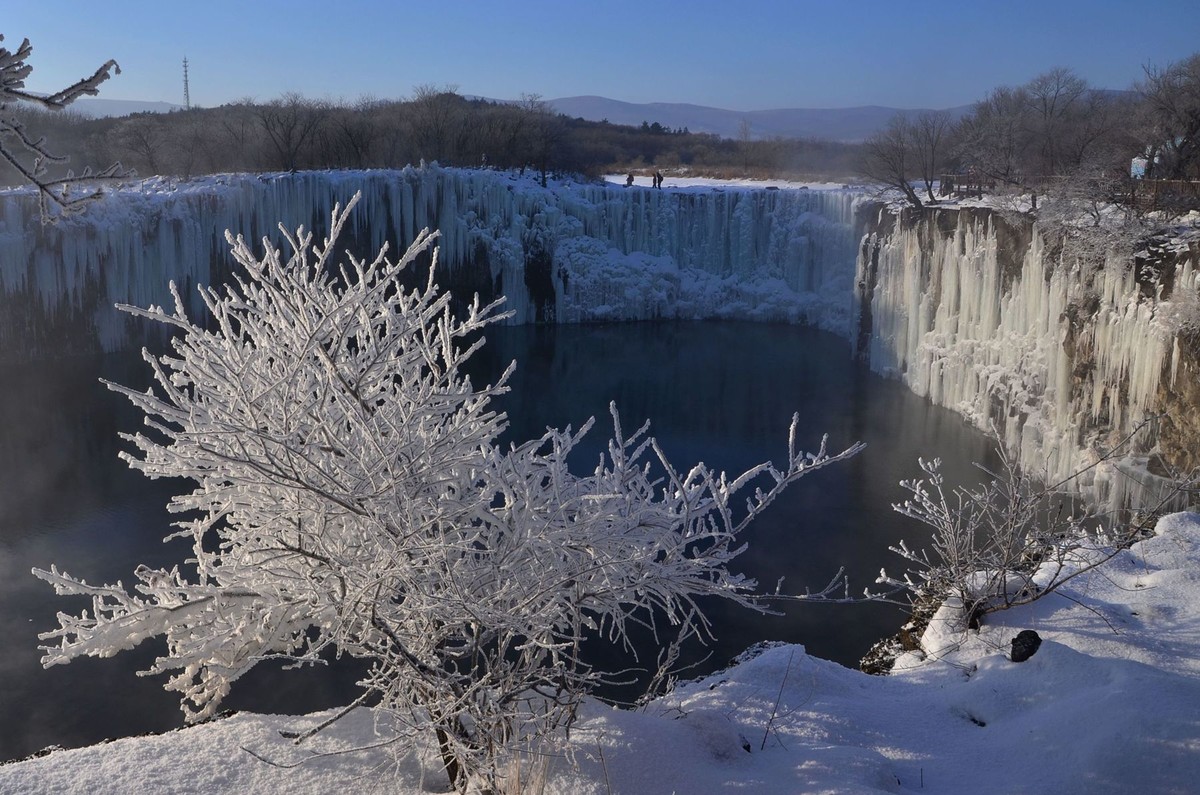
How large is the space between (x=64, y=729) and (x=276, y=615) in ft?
17.9

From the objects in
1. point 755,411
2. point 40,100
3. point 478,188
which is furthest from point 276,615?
point 478,188

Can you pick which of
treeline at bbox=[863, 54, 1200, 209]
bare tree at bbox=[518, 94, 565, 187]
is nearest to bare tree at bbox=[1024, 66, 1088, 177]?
treeline at bbox=[863, 54, 1200, 209]

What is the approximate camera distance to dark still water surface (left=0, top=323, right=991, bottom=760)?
29.2ft

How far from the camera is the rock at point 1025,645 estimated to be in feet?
16.0

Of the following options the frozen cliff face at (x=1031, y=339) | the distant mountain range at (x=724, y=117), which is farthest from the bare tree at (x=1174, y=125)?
the distant mountain range at (x=724, y=117)

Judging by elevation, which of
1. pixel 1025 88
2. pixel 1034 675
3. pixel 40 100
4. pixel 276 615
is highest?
pixel 1025 88

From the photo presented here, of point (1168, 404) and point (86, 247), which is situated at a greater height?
point (86, 247)

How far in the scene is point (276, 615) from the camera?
4062 millimetres

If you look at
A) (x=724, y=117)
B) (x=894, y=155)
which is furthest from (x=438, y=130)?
(x=724, y=117)

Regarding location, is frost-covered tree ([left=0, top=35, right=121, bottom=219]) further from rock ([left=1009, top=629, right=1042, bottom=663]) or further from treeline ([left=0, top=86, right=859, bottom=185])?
treeline ([left=0, top=86, right=859, bottom=185])

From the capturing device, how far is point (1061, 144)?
95.4ft

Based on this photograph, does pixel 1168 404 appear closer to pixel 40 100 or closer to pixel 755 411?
pixel 755 411

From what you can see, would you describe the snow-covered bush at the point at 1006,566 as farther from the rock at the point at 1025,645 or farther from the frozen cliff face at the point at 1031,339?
the frozen cliff face at the point at 1031,339

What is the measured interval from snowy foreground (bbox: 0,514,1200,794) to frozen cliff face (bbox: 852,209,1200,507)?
5.29 m
